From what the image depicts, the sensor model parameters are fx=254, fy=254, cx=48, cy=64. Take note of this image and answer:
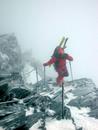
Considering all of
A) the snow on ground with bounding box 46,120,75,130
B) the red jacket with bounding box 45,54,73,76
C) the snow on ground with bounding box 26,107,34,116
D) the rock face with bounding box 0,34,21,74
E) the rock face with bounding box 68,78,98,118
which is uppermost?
the rock face with bounding box 0,34,21,74

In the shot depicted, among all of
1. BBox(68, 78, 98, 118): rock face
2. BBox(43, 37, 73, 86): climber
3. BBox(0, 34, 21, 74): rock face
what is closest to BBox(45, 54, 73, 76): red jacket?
BBox(43, 37, 73, 86): climber

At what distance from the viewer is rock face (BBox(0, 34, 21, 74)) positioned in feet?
117

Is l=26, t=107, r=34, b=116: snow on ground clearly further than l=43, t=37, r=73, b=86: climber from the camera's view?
No

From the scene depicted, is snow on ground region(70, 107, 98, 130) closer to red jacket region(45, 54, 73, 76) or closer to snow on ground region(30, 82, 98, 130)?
snow on ground region(30, 82, 98, 130)

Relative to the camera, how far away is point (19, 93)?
841 inches

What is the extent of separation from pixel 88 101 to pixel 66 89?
473cm

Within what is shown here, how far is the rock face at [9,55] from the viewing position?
35.8 meters

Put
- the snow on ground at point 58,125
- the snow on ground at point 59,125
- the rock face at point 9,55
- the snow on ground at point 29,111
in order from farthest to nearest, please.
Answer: the rock face at point 9,55
the snow on ground at point 29,111
the snow on ground at point 59,125
the snow on ground at point 58,125

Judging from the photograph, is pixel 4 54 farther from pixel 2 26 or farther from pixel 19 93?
pixel 2 26

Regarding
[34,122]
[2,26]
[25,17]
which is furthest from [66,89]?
[25,17]

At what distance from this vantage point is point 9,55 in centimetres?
3900

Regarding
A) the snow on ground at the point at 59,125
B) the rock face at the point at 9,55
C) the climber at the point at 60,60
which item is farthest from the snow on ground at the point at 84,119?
the rock face at the point at 9,55

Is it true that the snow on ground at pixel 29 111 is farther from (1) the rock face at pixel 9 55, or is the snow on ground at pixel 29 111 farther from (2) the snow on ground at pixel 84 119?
(1) the rock face at pixel 9 55

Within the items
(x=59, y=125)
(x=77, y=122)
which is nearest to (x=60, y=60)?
(x=59, y=125)
